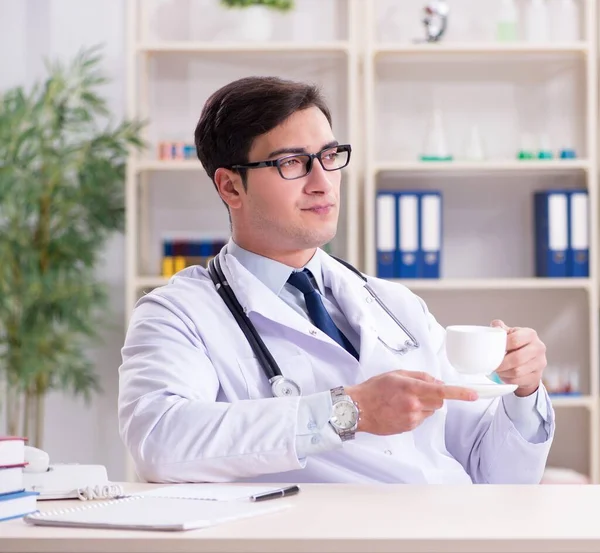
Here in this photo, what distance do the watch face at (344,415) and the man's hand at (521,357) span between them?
29cm

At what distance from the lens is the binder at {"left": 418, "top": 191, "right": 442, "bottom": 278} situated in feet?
10.9

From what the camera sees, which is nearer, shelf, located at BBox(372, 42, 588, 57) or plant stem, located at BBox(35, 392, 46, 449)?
shelf, located at BBox(372, 42, 588, 57)

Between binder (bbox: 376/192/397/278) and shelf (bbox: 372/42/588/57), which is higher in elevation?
shelf (bbox: 372/42/588/57)

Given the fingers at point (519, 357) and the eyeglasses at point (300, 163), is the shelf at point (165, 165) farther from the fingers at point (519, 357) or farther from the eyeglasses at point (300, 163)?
the fingers at point (519, 357)

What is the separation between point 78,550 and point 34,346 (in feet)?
8.16

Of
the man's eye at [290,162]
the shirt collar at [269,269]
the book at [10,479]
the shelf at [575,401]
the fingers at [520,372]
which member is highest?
the man's eye at [290,162]

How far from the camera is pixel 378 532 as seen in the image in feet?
3.35

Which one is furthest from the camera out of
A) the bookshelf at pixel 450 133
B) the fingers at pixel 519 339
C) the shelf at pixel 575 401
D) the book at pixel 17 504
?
the bookshelf at pixel 450 133

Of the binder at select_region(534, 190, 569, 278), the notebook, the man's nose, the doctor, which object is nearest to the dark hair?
the doctor

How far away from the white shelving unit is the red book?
2270 mm

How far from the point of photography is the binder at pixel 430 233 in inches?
131

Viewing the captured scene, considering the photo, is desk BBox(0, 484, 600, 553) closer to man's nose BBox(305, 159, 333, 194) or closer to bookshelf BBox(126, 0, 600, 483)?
man's nose BBox(305, 159, 333, 194)

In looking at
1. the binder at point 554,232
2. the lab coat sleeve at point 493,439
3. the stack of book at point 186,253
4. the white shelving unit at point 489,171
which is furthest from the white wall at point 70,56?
the lab coat sleeve at point 493,439

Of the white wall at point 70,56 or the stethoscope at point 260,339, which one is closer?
the stethoscope at point 260,339
